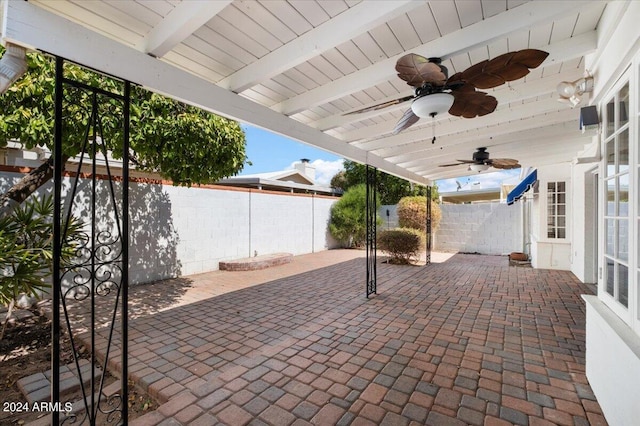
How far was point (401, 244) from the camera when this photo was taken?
31.3 feet

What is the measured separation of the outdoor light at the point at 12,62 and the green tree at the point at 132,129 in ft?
1.67

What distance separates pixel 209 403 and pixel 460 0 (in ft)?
12.9

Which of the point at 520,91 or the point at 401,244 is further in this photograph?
the point at 401,244

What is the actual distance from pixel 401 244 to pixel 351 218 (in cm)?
429

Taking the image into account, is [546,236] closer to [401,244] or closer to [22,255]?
[401,244]

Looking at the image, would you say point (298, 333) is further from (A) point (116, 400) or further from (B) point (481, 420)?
(B) point (481, 420)

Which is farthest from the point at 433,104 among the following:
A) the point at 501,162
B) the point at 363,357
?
the point at 501,162

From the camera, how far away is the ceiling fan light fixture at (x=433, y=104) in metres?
2.76

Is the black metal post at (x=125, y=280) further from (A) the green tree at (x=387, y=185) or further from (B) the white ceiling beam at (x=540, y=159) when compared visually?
(A) the green tree at (x=387, y=185)

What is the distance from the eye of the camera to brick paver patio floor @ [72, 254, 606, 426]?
8.26 ft

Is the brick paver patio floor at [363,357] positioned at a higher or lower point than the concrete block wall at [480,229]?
lower

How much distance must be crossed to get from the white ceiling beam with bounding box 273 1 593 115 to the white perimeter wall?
528 cm

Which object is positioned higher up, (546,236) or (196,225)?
(196,225)

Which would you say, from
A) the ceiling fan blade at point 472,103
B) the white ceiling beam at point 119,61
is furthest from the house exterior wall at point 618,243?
the white ceiling beam at point 119,61
